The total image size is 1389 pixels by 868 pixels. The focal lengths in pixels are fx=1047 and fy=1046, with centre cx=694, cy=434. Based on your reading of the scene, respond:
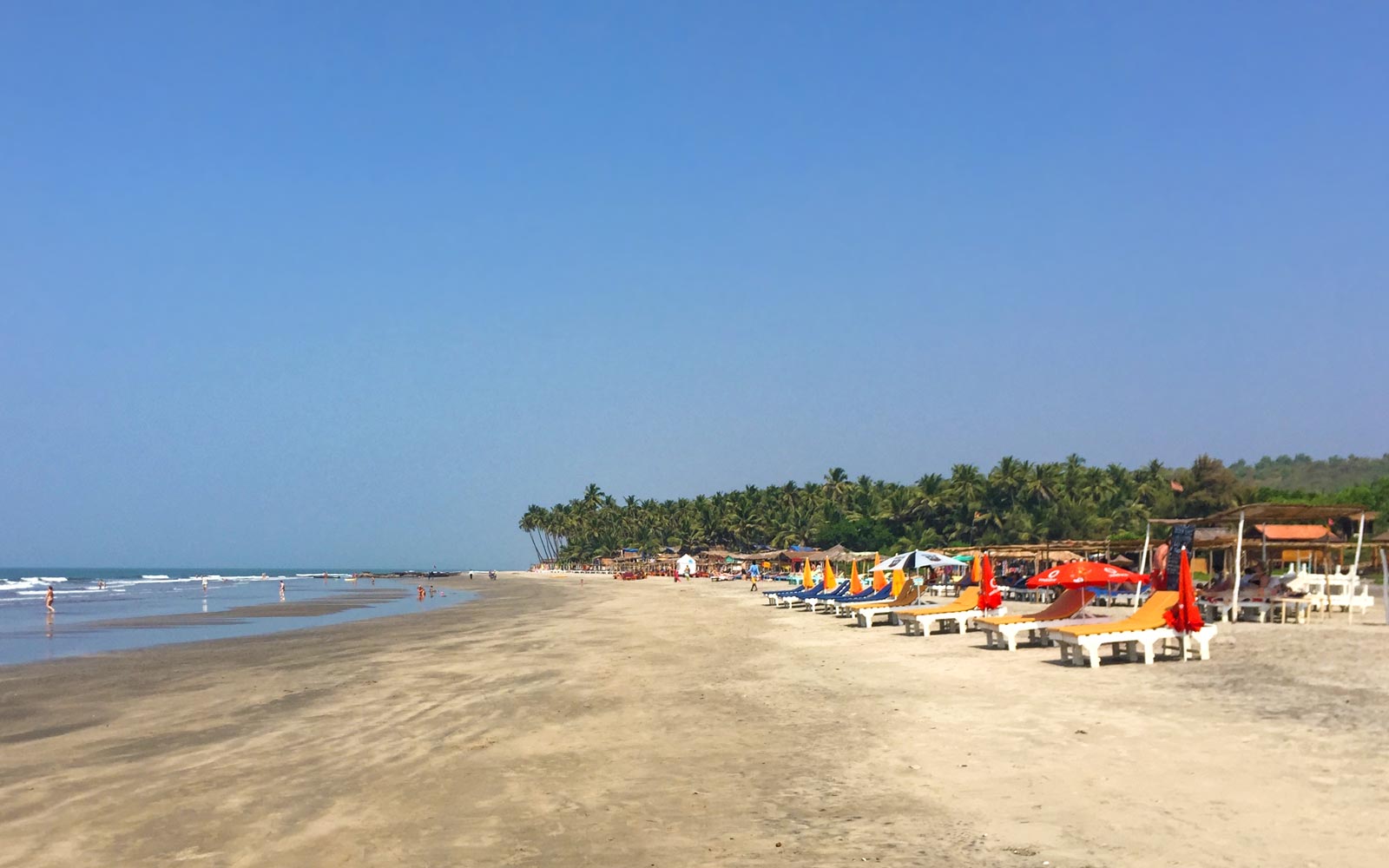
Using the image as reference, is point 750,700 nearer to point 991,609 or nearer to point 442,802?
point 442,802

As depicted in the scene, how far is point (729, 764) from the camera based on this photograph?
955 cm

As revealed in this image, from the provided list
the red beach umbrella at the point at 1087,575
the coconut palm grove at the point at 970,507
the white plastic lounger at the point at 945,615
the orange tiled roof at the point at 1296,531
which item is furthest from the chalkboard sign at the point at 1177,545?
the coconut palm grove at the point at 970,507

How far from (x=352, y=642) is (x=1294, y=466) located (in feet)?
628

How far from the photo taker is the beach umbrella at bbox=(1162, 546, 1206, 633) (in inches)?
600

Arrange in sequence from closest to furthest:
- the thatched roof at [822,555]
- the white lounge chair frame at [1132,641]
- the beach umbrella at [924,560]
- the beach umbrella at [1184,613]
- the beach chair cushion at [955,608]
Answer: the white lounge chair frame at [1132,641]
the beach umbrella at [1184,613]
the beach chair cushion at [955,608]
the beach umbrella at [924,560]
the thatched roof at [822,555]

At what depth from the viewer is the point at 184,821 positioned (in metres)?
8.08

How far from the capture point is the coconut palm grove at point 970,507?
229 ft

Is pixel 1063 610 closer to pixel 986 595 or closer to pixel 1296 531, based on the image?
pixel 986 595

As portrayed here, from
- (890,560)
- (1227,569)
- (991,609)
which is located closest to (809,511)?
(890,560)

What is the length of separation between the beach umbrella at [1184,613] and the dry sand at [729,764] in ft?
1.82

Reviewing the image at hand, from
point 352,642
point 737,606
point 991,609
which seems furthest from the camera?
point 737,606

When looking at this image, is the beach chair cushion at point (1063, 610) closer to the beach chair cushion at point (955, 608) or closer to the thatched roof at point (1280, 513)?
the beach chair cushion at point (955, 608)

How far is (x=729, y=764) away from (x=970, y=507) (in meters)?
78.4

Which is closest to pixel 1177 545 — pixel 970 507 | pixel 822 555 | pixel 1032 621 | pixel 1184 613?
pixel 1032 621
